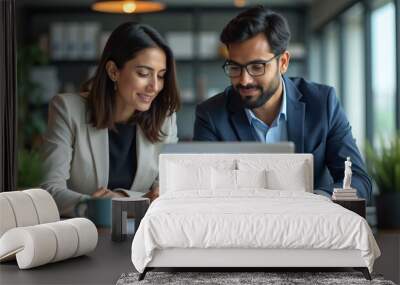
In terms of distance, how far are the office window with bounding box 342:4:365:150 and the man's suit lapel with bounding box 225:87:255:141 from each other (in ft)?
3.01

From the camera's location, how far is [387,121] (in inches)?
300

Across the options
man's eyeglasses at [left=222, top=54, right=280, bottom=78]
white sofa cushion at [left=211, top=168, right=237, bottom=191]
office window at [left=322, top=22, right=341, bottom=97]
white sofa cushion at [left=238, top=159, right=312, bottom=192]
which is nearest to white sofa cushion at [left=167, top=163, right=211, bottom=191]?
white sofa cushion at [left=211, top=168, right=237, bottom=191]

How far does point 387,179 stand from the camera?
761 cm

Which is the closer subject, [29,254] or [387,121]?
[29,254]

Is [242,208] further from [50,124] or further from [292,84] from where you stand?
[50,124]

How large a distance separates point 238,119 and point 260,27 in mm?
827

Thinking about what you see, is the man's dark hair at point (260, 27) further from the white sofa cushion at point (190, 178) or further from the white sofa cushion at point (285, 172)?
the white sofa cushion at point (190, 178)

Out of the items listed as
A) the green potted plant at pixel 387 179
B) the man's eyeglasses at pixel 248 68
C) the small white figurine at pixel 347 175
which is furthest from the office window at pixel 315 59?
the small white figurine at pixel 347 175

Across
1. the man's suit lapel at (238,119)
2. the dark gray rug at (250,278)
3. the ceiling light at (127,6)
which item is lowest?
the dark gray rug at (250,278)

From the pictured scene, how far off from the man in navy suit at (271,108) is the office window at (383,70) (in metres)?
0.36

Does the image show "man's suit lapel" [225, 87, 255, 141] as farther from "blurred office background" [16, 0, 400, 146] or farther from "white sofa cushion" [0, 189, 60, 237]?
"white sofa cushion" [0, 189, 60, 237]

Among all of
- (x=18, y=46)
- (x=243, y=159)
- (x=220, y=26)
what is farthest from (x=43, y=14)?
(x=243, y=159)

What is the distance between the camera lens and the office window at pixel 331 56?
24.8ft

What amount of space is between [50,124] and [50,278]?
2451 millimetres
